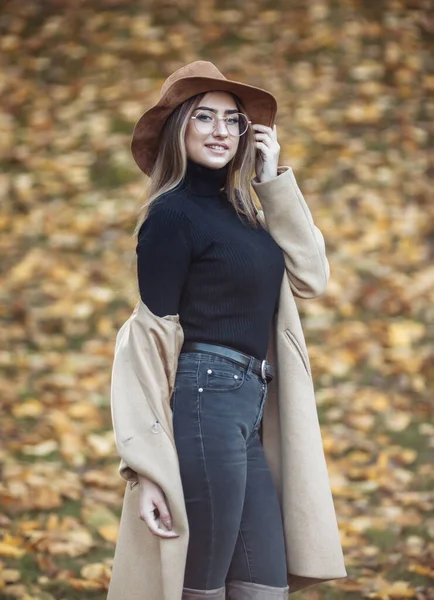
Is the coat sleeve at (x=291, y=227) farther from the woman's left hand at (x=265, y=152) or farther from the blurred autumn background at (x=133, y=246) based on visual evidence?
the blurred autumn background at (x=133, y=246)

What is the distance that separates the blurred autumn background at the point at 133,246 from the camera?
4.66 m

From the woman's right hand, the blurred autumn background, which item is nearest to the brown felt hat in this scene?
the blurred autumn background

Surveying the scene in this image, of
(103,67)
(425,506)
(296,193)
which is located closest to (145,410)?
(296,193)

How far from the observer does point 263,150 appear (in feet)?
9.62

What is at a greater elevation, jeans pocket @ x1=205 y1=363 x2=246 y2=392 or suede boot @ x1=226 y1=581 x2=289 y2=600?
jeans pocket @ x1=205 y1=363 x2=246 y2=392

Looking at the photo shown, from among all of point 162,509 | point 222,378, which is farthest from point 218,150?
point 162,509

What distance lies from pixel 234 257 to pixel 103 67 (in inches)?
250

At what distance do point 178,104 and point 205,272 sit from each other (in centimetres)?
50

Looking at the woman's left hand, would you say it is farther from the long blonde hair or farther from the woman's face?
the woman's face

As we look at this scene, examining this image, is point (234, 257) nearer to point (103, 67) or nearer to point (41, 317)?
point (41, 317)

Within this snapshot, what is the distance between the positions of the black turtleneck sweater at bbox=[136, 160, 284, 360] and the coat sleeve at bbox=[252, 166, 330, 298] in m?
0.13

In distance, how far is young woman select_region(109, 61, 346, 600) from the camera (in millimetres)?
2576

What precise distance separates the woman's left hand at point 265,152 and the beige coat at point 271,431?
0.16 feet

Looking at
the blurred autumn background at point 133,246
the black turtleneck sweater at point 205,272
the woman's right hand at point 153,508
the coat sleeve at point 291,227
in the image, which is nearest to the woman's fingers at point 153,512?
the woman's right hand at point 153,508
